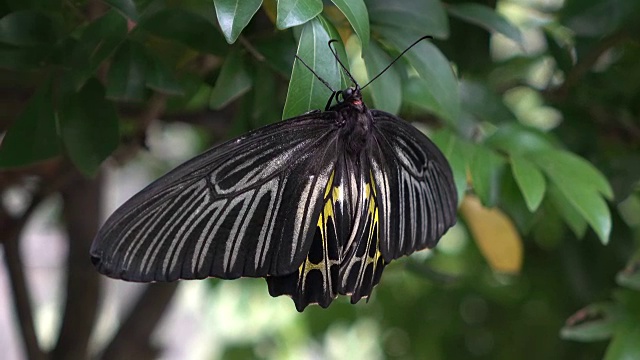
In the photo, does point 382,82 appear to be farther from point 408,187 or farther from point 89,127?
point 89,127

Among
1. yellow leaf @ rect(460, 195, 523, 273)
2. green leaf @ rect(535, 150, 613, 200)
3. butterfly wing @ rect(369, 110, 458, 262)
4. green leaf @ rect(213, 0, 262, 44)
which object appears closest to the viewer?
green leaf @ rect(213, 0, 262, 44)

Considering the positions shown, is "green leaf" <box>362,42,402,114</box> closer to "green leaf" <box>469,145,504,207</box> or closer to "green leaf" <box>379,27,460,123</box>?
"green leaf" <box>379,27,460,123</box>

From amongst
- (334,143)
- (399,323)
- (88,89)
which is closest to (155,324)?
(399,323)

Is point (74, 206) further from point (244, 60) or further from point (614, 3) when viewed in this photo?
point (614, 3)

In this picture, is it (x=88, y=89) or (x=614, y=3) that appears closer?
(x=88, y=89)

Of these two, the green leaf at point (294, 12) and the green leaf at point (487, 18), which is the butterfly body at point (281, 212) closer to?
the green leaf at point (294, 12)

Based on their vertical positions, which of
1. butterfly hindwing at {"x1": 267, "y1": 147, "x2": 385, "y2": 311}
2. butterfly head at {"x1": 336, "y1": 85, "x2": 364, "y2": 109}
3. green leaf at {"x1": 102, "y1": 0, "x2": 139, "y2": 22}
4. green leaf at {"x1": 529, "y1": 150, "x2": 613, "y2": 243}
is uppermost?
green leaf at {"x1": 102, "y1": 0, "x2": 139, "y2": 22}

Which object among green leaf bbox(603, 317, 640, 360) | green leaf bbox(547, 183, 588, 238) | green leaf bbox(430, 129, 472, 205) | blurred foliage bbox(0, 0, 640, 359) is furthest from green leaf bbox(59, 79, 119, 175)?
green leaf bbox(603, 317, 640, 360)
